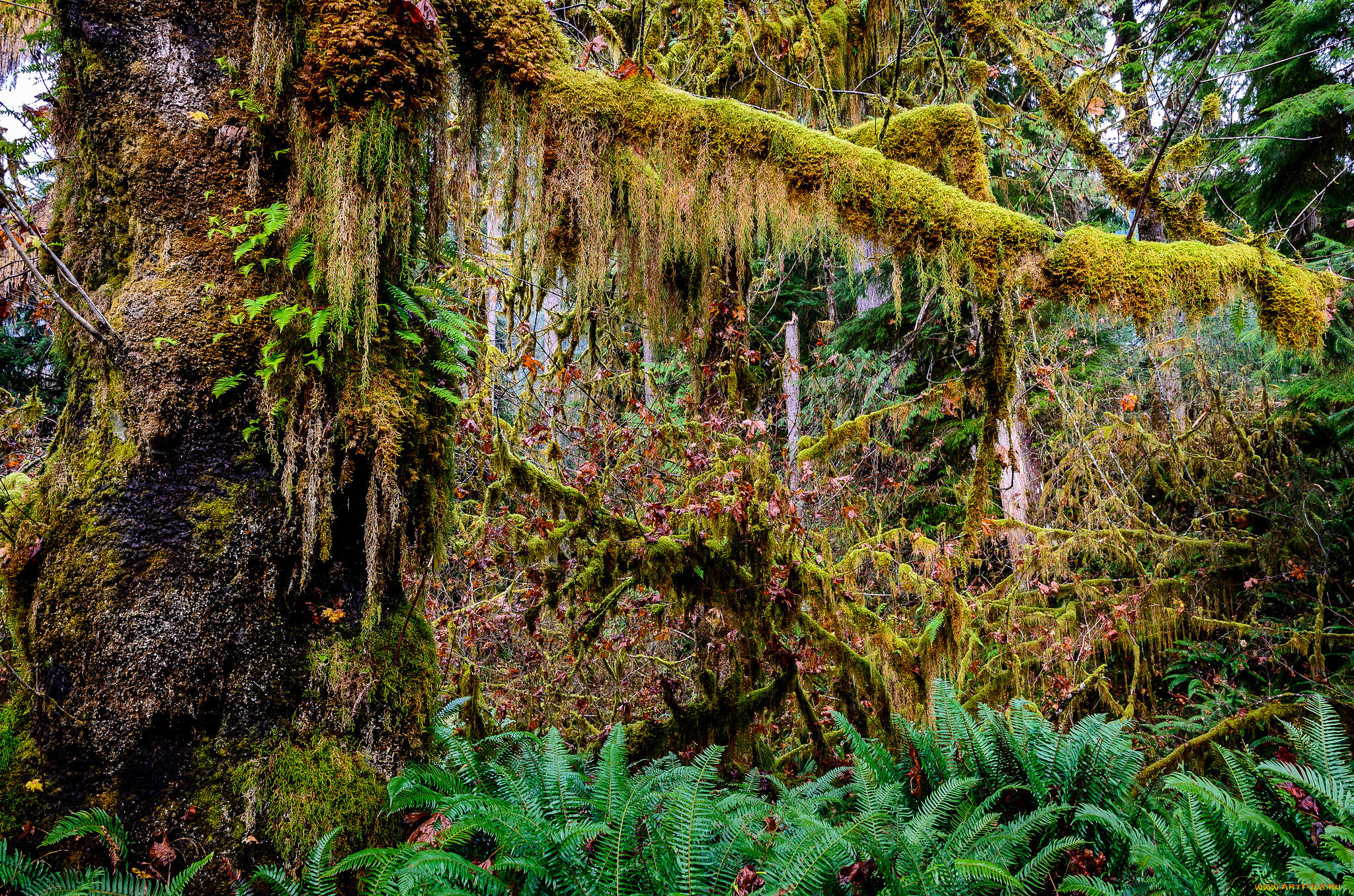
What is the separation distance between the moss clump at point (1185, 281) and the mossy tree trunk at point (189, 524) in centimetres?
300

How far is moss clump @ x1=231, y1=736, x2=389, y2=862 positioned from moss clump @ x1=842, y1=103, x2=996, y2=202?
363 centimetres

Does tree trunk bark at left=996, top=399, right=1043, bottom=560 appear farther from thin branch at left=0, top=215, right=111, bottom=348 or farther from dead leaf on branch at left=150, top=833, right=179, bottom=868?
thin branch at left=0, top=215, right=111, bottom=348

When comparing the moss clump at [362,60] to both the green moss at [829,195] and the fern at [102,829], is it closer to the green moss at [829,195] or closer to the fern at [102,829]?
the green moss at [829,195]

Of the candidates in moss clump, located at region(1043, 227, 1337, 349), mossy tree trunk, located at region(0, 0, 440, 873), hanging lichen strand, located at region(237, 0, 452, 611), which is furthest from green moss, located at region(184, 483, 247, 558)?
moss clump, located at region(1043, 227, 1337, 349)

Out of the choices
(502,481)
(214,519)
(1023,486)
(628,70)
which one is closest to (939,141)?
(628,70)

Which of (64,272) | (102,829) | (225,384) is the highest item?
(64,272)

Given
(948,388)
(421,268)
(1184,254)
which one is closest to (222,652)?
(421,268)

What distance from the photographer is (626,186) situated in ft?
10.5

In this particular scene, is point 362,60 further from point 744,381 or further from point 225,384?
point 744,381

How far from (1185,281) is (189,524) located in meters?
4.38

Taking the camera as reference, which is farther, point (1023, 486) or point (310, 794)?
point (1023, 486)

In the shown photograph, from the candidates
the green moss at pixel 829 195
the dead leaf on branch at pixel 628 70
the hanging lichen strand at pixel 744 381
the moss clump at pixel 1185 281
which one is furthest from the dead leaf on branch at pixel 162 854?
the moss clump at pixel 1185 281

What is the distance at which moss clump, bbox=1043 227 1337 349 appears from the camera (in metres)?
3.21

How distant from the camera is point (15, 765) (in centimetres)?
225
